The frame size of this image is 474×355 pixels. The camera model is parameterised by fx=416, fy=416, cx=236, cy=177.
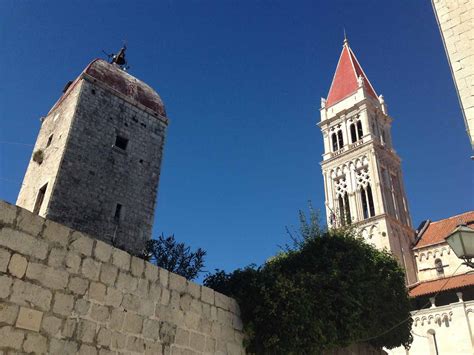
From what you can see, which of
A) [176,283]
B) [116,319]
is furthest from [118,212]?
[116,319]

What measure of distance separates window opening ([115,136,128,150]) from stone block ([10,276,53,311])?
13.1 meters

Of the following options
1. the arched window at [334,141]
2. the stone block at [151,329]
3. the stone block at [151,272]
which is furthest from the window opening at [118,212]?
the arched window at [334,141]

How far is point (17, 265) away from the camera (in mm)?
4828

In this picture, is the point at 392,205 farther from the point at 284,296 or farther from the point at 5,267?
the point at 5,267

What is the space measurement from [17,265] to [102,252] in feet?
3.95

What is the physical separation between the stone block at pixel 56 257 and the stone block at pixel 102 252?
1.65ft

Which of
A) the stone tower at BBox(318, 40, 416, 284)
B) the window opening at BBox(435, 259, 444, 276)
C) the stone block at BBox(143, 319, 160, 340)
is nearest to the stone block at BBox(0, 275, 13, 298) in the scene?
the stone block at BBox(143, 319, 160, 340)

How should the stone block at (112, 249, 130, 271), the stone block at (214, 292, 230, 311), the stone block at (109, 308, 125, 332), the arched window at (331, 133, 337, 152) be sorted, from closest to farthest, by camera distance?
1. the stone block at (109, 308, 125, 332)
2. the stone block at (112, 249, 130, 271)
3. the stone block at (214, 292, 230, 311)
4. the arched window at (331, 133, 337, 152)

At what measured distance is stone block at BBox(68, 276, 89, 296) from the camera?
530 cm

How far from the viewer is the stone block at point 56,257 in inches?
204

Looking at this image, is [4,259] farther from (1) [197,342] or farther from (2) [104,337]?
(1) [197,342]

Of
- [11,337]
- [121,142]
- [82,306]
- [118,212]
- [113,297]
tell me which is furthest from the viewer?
[121,142]

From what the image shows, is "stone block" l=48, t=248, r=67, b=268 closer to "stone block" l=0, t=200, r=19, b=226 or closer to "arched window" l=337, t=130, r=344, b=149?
"stone block" l=0, t=200, r=19, b=226

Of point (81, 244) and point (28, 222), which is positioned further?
point (81, 244)
